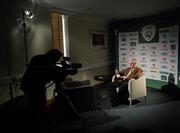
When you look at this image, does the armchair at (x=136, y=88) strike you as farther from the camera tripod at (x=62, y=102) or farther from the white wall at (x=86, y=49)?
the white wall at (x=86, y=49)

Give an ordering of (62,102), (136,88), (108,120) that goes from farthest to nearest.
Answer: (136,88) → (108,120) → (62,102)

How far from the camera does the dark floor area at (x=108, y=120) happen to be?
8.52 ft

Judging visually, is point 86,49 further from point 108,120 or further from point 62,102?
point 62,102

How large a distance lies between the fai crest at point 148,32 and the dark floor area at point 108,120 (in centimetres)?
222

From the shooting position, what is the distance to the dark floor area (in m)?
2.60

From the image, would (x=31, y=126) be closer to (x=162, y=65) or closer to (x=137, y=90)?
(x=137, y=90)

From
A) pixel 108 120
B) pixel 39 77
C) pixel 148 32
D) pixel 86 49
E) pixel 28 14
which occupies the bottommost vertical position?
pixel 108 120

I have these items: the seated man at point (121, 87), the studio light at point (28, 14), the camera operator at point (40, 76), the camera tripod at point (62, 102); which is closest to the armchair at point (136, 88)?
the seated man at point (121, 87)

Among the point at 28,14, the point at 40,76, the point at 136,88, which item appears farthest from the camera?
the point at 136,88

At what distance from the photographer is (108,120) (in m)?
2.96

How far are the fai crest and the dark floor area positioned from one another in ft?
7.28

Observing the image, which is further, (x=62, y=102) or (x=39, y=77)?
(x=62, y=102)

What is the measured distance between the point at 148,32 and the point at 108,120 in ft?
10.8

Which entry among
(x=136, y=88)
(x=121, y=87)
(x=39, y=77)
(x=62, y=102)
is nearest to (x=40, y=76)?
(x=39, y=77)
